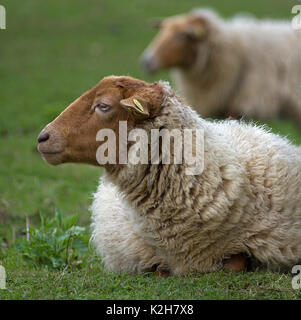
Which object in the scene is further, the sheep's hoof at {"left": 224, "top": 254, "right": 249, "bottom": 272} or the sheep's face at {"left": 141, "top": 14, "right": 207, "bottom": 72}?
the sheep's face at {"left": 141, "top": 14, "right": 207, "bottom": 72}

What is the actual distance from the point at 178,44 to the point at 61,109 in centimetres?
231

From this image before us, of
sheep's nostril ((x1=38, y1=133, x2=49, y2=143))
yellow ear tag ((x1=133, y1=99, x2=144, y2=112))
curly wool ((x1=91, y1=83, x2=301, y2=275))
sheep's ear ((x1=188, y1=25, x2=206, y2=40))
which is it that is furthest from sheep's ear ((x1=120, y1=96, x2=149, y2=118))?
sheep's ear ((x1=188, y1=25, x2=206, y2=40))

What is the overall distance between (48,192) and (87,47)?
8406 mm

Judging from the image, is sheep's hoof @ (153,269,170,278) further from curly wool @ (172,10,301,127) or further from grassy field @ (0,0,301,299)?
curly wool @ (172,10,301,127)

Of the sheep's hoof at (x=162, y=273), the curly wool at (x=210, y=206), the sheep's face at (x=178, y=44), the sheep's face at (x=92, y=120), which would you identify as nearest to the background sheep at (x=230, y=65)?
the sheep's face at (x=178, y=44)

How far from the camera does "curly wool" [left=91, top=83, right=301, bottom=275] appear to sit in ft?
14.1

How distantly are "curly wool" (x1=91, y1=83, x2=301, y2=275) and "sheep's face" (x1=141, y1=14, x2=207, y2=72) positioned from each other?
18.5 feet

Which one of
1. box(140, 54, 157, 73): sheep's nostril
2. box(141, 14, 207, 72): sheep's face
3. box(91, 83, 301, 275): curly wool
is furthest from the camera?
box(140, 54, 157, 73): sheep's nostril

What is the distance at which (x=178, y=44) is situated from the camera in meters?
10.1

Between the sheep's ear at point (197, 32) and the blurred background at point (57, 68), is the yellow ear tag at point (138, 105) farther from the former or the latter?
the sheep's ear at point (197, 32)

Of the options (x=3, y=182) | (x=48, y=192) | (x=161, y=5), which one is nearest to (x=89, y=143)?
(x=48, y=192)

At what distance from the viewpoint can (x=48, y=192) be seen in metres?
7.04

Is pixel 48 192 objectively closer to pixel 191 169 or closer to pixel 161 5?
pixel 191 169

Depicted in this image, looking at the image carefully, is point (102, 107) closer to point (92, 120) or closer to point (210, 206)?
point (92, 120)
